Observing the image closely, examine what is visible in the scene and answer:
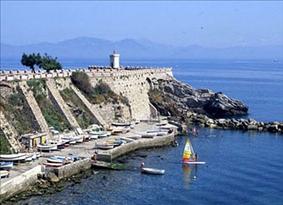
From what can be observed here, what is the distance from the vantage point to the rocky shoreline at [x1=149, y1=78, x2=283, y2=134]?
8119 cm

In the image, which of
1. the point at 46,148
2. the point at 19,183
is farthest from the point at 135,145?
the point at 19,183

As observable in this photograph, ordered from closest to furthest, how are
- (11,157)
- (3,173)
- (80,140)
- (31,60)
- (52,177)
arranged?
(3,173) → (52,177) → (11,157) → (80,140) → (31,60)

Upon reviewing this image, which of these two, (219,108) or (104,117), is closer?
(104,117)

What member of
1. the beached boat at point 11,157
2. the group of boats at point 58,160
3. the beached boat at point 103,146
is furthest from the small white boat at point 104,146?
the beached boat at point 11,157

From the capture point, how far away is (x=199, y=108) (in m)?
91.8

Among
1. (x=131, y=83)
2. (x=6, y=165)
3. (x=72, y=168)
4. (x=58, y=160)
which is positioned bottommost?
(x=72, y=168)

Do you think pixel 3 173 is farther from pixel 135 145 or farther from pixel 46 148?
pixel 135 145

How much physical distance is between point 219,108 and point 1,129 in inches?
1758

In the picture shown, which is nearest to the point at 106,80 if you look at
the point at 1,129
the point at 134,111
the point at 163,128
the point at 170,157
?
the point at 134,111

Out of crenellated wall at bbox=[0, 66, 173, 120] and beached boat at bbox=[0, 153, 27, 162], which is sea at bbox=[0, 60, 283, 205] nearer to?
beached boat at bbox=[0, 153, 27, 162]

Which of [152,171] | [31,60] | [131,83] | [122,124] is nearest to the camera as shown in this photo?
[152,171]

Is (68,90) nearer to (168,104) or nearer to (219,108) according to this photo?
(168,104)

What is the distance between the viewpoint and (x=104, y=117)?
71750 mm

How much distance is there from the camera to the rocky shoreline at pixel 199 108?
8119 centimetres
